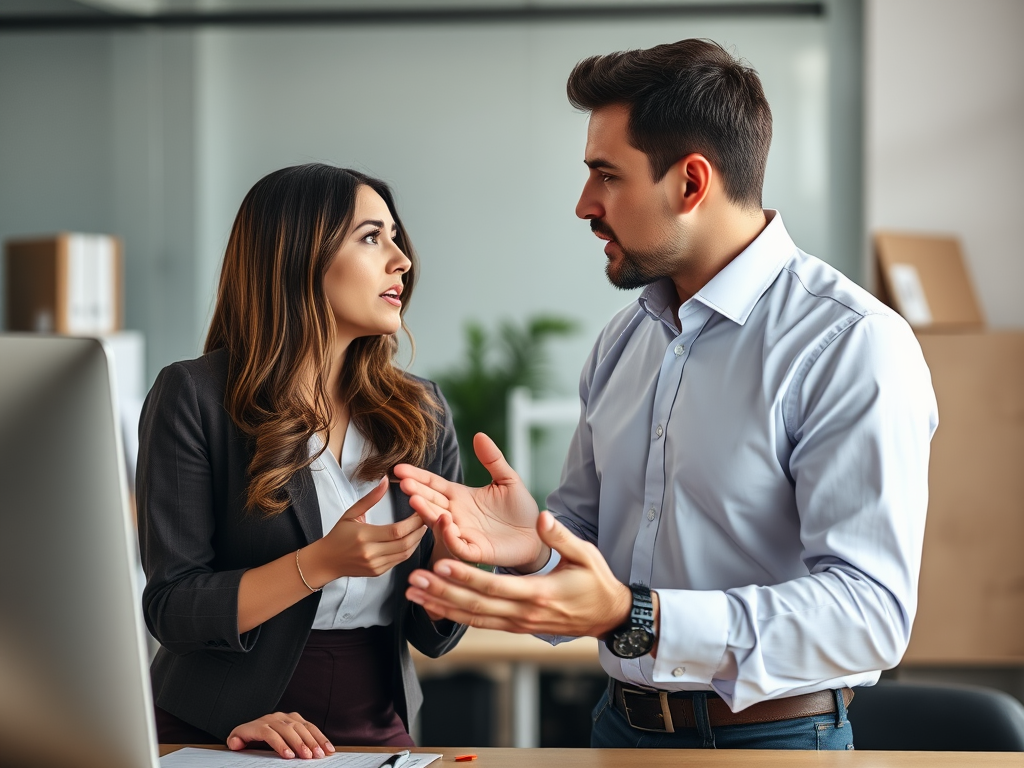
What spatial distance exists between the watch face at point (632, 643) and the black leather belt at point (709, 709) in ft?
0.74

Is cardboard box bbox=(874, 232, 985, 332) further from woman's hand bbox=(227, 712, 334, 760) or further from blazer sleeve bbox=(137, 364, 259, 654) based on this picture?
woman's hand bbox=(227, 712, 334, 760)

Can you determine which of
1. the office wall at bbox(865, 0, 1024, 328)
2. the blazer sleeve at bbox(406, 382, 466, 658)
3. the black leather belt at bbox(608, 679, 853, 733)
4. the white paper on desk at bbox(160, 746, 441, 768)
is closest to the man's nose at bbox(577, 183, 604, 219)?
the blazer sleeve at bbox(406, 382, 466, 658)

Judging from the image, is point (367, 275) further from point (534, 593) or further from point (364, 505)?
point (534, 593)

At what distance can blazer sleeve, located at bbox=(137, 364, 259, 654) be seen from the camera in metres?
1.41

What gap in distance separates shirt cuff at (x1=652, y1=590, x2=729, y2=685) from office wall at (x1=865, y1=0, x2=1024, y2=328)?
3.31 meters

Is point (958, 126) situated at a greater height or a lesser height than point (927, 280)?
greater

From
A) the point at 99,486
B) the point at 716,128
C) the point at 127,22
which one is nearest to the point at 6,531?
the point at 99,486

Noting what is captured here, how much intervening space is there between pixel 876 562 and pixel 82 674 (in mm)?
892

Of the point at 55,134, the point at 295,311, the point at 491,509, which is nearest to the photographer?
the point at 491,509

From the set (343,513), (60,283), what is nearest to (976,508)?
(343,513)

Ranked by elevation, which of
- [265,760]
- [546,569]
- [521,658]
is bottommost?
[521,658]

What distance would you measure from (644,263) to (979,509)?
2697 millimetres

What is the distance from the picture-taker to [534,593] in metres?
1.07

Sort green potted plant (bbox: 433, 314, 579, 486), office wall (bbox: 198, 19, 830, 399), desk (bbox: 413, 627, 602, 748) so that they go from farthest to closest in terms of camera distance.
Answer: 1. office wall (bbox: 198, 19, 830, 399)
2. green potted plant (bbox: 433, 314, 579, 486)
3. desk (bbox: 413, 627, 602, 748)
